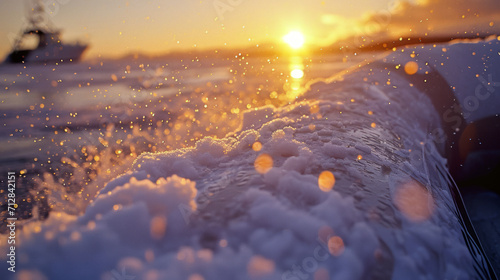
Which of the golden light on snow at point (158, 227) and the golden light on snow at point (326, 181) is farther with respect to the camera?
the golden light on snow at point (326, 181)

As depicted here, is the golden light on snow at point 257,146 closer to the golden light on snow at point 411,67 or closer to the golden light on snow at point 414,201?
the golden light on snow at point 414,201

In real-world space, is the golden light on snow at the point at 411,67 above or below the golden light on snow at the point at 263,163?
above

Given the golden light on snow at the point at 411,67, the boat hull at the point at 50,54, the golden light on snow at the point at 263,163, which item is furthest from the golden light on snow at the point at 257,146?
the boat hull at the point at 50,54

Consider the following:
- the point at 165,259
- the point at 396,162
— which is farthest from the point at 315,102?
the point at 165,259

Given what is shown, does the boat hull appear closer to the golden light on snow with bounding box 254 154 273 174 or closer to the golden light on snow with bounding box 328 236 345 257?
the golden light on snow with bounding box 254 154 273 174

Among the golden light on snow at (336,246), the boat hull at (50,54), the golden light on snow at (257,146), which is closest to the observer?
the golden light on snow at (336,246)

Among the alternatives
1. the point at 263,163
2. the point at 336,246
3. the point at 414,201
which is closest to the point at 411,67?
the point at 414,201

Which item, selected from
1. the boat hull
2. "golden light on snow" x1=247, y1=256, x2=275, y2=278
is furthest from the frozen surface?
the boat hull
